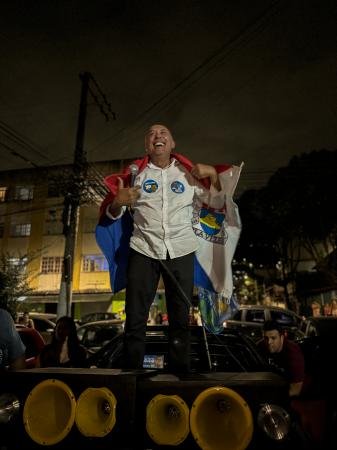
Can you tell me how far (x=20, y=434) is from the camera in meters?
1.90

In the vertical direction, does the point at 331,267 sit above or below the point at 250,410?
above

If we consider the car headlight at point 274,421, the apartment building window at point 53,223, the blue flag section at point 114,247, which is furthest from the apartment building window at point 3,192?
the car headlight at point 274,421

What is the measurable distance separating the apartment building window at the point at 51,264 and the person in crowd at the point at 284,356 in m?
26.9

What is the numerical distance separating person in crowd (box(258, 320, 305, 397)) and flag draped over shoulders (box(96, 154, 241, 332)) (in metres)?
1.79

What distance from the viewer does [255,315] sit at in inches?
497

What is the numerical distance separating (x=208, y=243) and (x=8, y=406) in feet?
6.05

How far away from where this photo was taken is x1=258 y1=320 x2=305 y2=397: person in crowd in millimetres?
4145

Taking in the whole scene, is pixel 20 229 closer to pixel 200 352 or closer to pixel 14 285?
pixel 14 285

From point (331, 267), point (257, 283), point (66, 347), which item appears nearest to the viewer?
point (66, 347)

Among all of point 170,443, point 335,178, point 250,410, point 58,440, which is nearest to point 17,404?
point 58,440

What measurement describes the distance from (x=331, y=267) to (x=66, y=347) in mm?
19890

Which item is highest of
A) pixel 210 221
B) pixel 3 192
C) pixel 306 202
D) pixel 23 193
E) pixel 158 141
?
pixel 3 192

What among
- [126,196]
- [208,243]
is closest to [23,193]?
[126,196]

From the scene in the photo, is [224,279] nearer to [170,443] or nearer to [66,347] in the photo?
[170,443]
